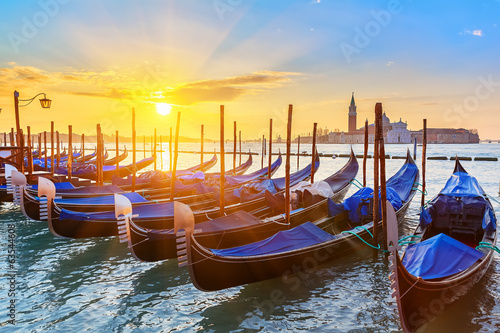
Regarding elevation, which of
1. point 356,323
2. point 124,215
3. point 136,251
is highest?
point 124,215

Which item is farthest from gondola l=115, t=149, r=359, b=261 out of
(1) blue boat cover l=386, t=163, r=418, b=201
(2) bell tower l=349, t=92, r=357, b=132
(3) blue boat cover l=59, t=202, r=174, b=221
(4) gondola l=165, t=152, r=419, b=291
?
(2) bell tower l=349, t=92, r=357, b=132

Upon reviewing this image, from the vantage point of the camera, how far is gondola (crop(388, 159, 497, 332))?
3977mm

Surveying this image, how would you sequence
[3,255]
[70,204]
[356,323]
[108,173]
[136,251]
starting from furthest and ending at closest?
[108,173] → [70,204] → [3,255] → [136,251] → [356,323]

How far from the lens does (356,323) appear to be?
194 inches

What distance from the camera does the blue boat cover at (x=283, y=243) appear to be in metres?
5.45

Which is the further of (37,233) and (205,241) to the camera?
(37,233)

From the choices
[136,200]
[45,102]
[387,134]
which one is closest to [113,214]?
[136,200]

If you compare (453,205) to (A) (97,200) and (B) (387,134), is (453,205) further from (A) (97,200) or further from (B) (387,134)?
(B) (387,134)

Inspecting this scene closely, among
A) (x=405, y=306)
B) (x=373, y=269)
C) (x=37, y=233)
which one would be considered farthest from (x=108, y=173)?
(x=405, y=306)

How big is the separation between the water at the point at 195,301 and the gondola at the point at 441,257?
611 millimetres

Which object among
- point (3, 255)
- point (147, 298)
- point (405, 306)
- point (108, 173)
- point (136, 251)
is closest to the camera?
point (405, 306)

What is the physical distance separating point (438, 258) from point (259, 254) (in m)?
2.54

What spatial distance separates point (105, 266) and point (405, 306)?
17.8 ft

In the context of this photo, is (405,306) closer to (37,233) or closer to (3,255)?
(3,255)
